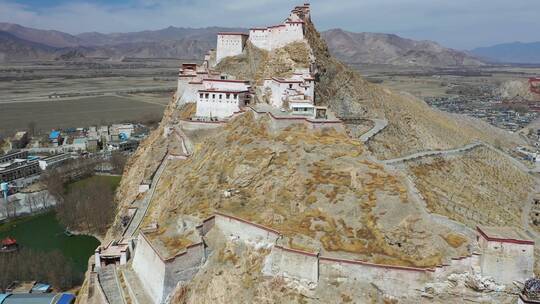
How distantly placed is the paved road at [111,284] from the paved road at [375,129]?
62.8 feet

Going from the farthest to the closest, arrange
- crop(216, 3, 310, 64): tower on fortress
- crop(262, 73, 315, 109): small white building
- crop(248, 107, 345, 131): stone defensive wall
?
crop(216, 3, 310, 64): tower on fortress
crop(262, 73, 315, 109): small white building
crop(248, 107, 345, 131): stone defensive wall

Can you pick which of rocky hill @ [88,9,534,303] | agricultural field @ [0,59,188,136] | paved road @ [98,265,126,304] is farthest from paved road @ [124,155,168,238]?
agricultural field @ [0,59,188,136]

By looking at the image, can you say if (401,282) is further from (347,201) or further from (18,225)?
(18,225)

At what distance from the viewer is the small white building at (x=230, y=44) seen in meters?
49.9

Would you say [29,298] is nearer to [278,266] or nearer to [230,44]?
[278,266]

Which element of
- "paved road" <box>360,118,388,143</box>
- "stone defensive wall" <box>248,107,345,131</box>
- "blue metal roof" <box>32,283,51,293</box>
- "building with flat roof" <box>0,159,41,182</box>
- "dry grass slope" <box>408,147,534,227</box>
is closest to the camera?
"dry grass slope" <box>408,147,534,227</box>

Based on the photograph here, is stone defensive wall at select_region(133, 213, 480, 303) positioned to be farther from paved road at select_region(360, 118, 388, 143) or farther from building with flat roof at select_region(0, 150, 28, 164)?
building with flat roof at select_region(0, 150, 28, 164)

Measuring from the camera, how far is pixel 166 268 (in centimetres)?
2305

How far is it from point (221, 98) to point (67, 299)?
18569 millimetres

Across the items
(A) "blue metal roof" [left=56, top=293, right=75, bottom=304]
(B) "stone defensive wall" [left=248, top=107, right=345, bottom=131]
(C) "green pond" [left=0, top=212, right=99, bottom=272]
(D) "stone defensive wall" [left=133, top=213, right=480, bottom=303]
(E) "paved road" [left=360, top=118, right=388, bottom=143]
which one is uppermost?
(B) "stone defensive wall" [left=248, top=107, right=345, bottom=131]

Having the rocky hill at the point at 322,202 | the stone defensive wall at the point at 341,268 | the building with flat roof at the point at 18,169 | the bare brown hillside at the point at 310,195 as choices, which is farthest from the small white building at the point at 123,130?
the stone defensive wall at the point at 341,268

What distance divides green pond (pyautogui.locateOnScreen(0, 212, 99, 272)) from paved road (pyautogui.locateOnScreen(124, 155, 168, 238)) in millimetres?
9166

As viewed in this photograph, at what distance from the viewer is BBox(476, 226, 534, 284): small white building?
64.8 ft

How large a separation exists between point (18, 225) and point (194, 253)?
114ft
